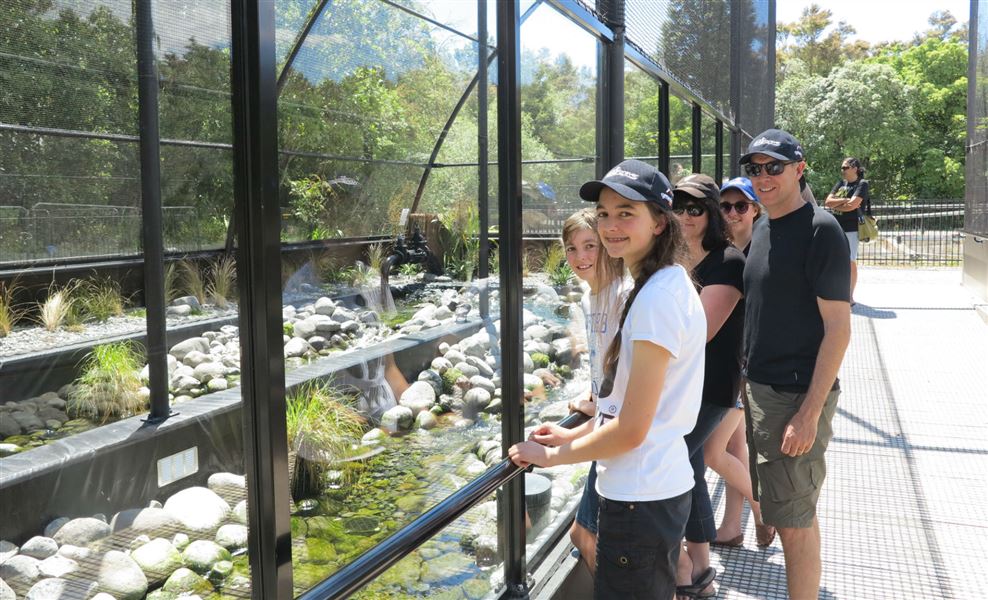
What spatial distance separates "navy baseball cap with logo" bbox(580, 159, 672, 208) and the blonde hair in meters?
0.29

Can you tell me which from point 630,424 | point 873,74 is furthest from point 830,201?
point 873,74

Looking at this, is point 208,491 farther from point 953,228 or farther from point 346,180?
point 953,228

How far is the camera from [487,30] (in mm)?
2695

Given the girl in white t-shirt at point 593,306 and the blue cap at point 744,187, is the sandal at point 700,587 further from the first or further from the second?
the blue cap at point 744,187

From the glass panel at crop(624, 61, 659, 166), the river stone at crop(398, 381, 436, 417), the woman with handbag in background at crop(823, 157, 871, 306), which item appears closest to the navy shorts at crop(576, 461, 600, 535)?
the river stone at crop(398, 381, 436, 417)

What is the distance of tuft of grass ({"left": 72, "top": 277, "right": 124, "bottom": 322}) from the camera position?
1326mm

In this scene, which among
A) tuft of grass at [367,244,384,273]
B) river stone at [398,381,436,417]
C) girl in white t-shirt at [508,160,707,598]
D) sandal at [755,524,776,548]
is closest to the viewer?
girl in white t-shirt at [508,160,707,598]

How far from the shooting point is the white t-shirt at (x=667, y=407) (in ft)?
5.77

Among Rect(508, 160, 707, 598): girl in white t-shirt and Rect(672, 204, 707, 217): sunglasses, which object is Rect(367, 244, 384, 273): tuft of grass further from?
Rect(672, 204, 707, 217): sunglasses

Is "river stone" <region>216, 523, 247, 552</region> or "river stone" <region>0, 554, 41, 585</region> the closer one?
"river stone" <region>0, 554, 41, 585</region>

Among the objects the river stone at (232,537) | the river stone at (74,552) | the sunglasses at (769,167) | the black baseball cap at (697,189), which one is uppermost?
the sunglasses at (769,167)

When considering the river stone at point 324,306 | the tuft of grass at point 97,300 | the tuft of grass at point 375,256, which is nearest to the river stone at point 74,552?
the tuft of grass at point 97,300

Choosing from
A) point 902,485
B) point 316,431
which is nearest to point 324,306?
point 316,431

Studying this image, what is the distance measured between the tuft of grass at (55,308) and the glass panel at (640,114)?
3492mm
